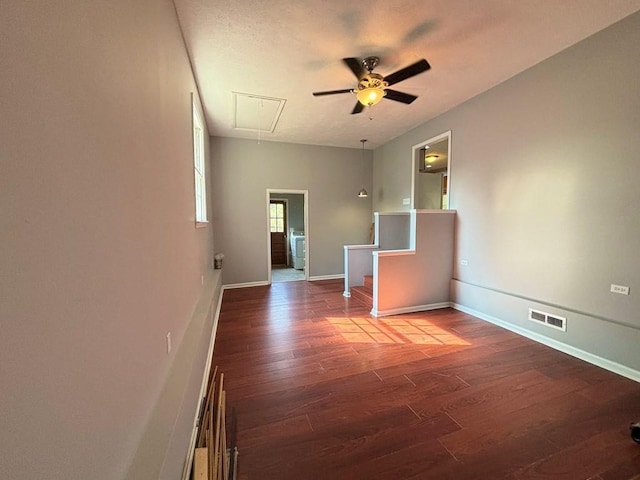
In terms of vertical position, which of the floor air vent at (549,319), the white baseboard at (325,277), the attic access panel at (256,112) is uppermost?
the attic access panel at (256,112)

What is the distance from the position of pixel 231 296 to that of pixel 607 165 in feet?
17.4

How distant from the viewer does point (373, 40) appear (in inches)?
99.1

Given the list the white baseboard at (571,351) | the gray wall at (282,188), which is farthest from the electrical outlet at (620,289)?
the gray wall at (282,188)

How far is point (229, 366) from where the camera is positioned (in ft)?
8.23

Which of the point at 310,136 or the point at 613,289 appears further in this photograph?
the point at 310,136

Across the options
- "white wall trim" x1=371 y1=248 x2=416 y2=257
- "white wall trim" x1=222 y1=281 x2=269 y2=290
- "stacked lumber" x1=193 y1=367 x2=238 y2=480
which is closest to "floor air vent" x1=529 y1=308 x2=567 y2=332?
"white wall trim" x1=371 y1=248 x2=416 y2=257

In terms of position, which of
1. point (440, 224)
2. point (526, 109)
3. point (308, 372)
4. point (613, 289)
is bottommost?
point (308, 372)

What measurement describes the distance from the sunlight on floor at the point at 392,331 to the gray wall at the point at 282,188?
2650 millimetres

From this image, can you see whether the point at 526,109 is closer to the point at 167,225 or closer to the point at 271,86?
the point at 271,86

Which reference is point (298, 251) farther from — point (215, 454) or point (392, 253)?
point (215, 454)

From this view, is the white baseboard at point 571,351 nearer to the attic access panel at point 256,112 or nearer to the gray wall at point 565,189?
the gray wall at point 565,189

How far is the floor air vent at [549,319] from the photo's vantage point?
2.75 meters

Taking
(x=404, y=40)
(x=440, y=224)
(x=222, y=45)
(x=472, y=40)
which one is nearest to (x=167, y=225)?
(x=222, y=45)

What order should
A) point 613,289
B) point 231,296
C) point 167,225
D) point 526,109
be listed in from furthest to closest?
point 231,296, point 526,109, point 613,289, point 167,225
